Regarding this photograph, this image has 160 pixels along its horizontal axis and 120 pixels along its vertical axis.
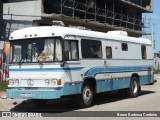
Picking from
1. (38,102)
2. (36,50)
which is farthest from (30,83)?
(38,102)

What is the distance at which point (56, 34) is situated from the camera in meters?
13.6

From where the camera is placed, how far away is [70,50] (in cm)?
1399

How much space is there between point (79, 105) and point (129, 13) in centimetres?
3335

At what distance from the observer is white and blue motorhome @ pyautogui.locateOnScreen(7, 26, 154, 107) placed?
44.5 ft

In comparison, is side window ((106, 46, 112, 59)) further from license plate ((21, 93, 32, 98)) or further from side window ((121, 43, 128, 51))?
license plate ((21, 93, 32, 98))

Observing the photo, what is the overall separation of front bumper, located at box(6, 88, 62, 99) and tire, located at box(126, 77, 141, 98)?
5946mm

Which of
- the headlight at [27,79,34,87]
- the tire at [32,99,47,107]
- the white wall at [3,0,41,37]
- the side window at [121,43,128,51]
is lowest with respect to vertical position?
the tire at [32,99,47,107]

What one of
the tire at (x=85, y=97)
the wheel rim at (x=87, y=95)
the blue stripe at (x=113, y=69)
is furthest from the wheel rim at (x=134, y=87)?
the wheel rim at (x=87, y=95)

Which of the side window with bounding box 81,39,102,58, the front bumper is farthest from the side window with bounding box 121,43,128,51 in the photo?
the front bumper

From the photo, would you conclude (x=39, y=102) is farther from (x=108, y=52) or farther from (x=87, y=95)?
(x=108, y=52)

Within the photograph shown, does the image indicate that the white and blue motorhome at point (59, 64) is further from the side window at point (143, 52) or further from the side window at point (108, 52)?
the side window at point (143, 52)

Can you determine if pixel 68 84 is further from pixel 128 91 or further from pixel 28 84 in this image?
pixel 128 91

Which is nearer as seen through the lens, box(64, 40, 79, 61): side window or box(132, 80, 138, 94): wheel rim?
box(64, 40, 79, 61): side window

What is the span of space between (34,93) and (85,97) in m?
2.07
